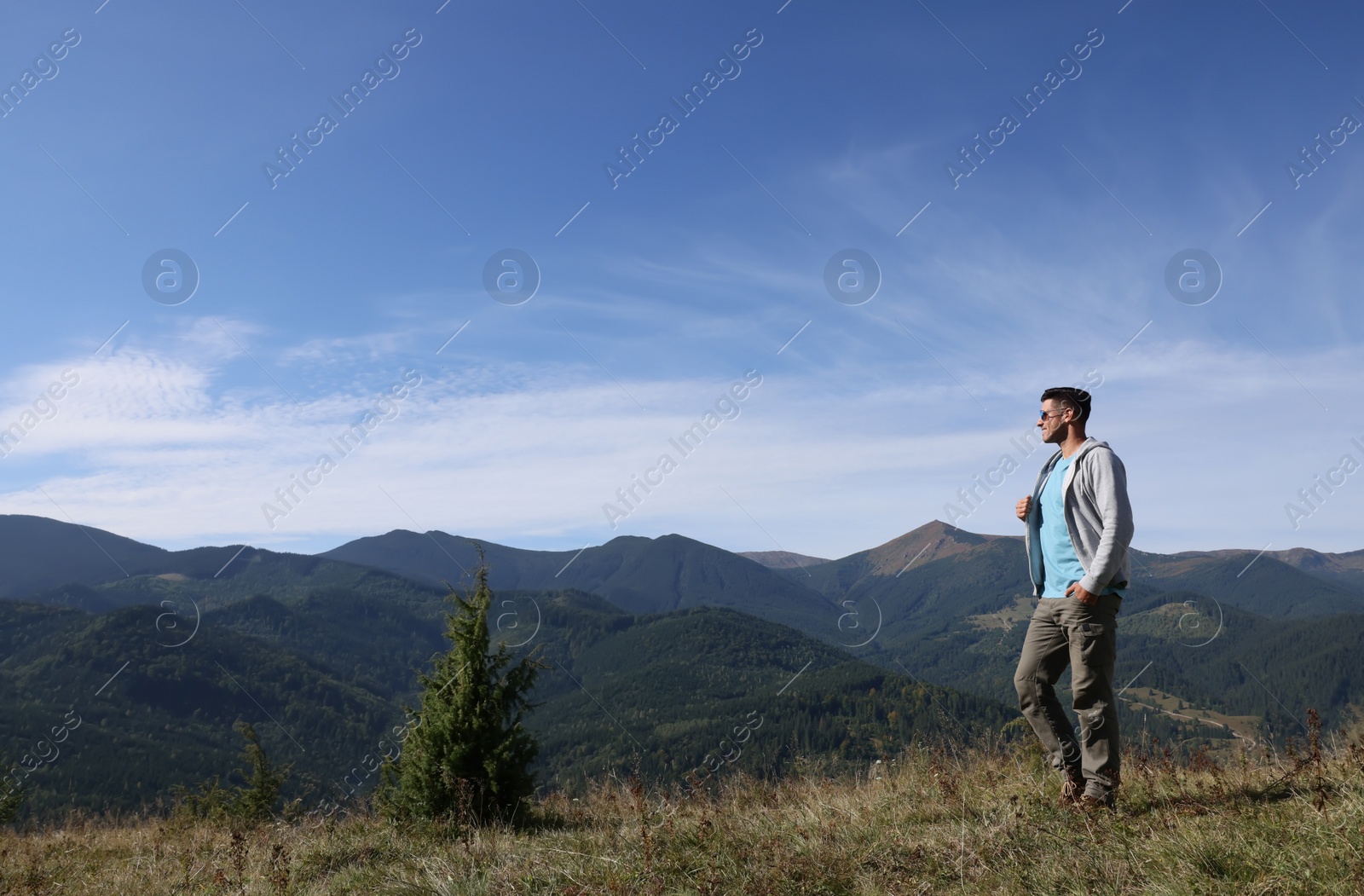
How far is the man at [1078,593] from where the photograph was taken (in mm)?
4512

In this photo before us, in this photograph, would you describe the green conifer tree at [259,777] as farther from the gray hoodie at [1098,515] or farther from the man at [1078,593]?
the gray hoodie at [1098,515]

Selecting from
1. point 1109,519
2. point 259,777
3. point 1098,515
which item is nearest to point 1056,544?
point 1098,515

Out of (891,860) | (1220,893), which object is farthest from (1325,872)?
(891,860)

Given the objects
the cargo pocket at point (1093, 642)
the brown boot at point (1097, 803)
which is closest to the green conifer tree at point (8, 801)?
the brown boot at point (1097, 803)

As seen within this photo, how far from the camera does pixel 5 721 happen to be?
157125 millimetres

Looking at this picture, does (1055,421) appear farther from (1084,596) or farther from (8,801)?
(8,801)

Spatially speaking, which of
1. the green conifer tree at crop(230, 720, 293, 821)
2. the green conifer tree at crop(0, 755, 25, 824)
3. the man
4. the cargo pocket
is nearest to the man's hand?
the man

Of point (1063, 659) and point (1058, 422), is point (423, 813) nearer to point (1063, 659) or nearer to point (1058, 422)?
point (1063, 659)

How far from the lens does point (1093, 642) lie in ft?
14.9

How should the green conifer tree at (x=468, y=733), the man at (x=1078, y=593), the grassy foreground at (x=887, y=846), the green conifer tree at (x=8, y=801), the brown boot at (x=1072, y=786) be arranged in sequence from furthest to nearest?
the green conifer tree at (x=8, y=801)
the green conifer tree at (x=468, y=733)
the brown boot at (x=1072, y=786)
the man at (x=1078, y=593)
the grassy foreground at (x=887, y=846)

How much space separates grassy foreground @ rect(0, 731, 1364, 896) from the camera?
11.2 ft

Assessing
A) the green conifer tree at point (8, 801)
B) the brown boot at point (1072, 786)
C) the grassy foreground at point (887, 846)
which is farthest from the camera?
the green conifer tree at point (8, 801)

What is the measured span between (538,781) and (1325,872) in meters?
9.01

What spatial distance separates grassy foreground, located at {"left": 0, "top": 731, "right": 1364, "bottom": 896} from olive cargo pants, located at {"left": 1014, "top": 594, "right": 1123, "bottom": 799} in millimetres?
289
